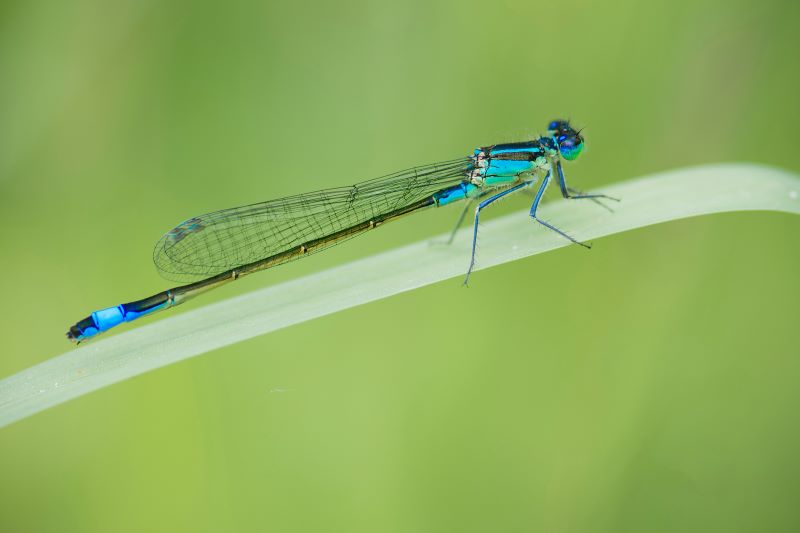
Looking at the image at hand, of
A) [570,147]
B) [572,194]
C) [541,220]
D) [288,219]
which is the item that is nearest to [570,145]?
[570,147]

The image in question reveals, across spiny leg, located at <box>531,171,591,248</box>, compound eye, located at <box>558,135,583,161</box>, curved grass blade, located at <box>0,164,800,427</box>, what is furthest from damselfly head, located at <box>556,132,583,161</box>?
curved grass blade, located at <box>0,164,800,427</box>

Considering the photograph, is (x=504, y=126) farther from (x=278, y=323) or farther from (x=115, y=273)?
(x=115, y=273)

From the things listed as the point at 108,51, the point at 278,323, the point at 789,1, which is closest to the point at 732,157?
the point at 789,1

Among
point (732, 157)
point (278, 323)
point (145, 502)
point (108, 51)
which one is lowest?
point (145, 502)

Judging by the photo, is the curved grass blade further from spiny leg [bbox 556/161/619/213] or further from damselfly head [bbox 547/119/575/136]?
damselfly head [bbox 547/119/575/136]

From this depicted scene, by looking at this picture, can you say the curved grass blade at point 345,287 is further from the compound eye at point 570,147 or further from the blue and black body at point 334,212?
the compound eye at point 570,147

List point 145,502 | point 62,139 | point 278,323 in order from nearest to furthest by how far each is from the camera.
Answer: point 278,323 < point 145,502 < point 62,139

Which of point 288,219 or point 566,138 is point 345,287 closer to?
point 288,219
